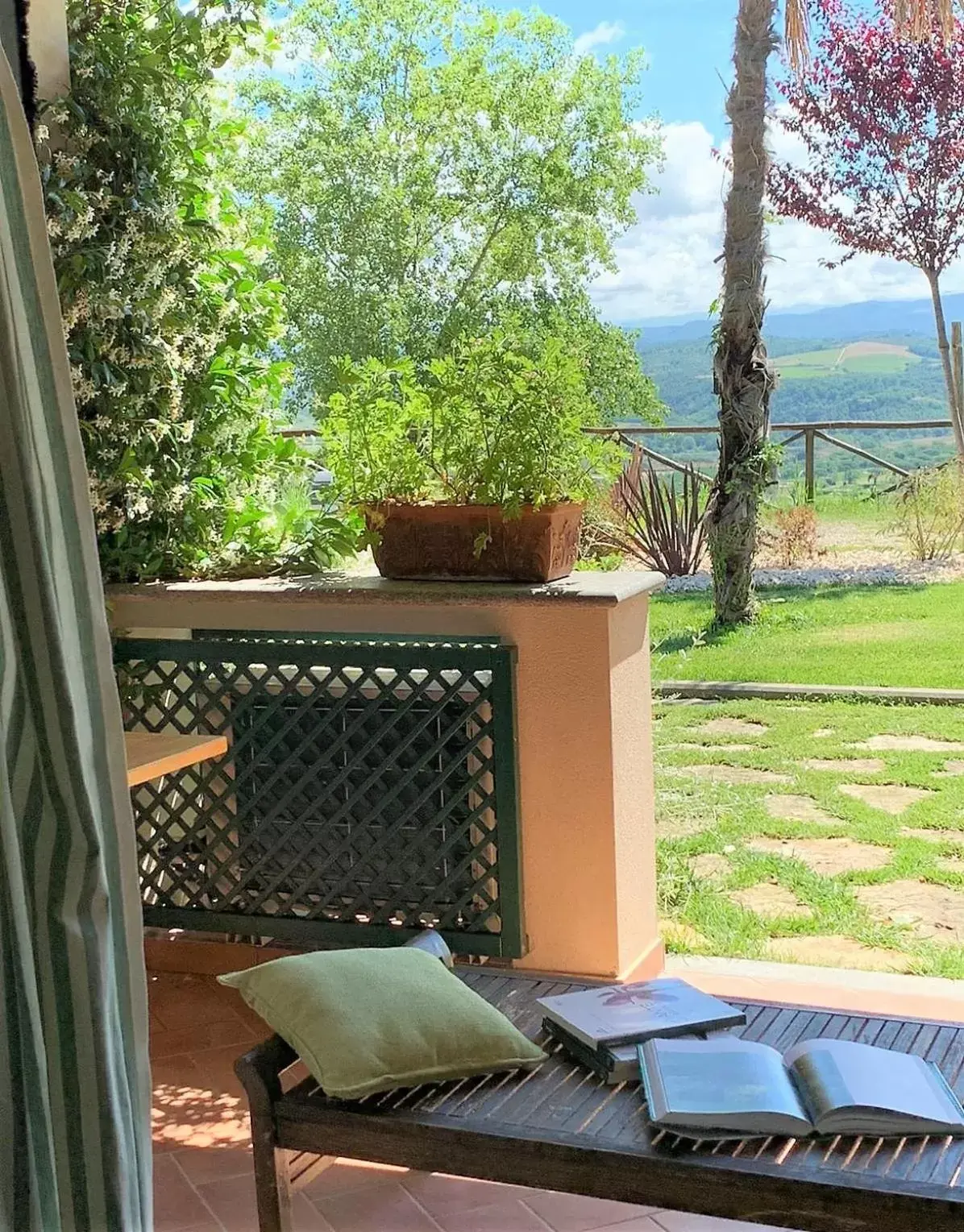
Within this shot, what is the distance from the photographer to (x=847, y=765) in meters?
5.93

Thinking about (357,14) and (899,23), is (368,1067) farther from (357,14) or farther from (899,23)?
(357,14)

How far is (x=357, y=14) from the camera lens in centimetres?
1612

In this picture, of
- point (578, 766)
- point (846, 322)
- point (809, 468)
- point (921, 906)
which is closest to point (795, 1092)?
point (578, 766)

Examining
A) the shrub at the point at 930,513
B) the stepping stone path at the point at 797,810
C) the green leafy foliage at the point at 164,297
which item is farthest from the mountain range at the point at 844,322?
the green leafy foliage at the point at 164,297

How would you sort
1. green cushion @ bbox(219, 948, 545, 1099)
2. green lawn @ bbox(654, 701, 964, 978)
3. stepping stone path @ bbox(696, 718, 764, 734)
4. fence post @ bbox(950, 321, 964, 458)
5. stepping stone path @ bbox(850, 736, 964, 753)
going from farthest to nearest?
1. fence post @ bbox(950, 321, 964, 458)
2. stepping stone path @ bbox(696, 718, 764, 734)
3. stepping stone path @ bbox(850, 736, 964, 753)
4. green lawn @ bbox(654, 701, 964, 978)
5. green cushion @ bbox(219, 948, 545, 1099)

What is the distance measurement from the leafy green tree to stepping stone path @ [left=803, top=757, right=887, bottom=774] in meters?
10.5

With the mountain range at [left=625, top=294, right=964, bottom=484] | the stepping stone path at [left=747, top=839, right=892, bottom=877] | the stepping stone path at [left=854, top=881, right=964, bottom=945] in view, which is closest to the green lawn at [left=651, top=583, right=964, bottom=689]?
the stepping stone path at [left=747, top=839, right=892, bottom=877]

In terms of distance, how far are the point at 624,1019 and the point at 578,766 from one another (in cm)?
110

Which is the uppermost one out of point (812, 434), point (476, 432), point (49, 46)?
point (49, 46)

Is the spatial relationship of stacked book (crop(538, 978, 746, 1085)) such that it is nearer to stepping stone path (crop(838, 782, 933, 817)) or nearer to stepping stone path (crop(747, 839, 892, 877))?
stepping stone path (crop(747, 839, 892, 877))

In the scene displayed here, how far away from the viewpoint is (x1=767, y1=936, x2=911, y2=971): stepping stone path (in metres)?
3.86

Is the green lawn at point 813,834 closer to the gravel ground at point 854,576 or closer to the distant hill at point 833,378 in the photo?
the gravel ground at point 854,576

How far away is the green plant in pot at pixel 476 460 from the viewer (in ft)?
10.0

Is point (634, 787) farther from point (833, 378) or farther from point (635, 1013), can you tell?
point (833, 378)
